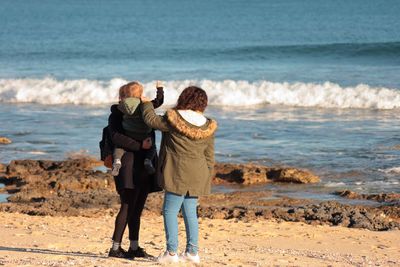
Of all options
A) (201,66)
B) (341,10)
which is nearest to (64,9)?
(341,10)

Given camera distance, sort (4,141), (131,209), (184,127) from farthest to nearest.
Answer: (4,141) → (131,209) → (184,127)

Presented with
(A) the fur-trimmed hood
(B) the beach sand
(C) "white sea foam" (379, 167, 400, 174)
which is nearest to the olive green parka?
(A) the fur-trimmed hood

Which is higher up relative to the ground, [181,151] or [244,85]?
[181,151]

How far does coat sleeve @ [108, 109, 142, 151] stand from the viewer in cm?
807

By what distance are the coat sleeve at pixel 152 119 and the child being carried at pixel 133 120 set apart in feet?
0.44

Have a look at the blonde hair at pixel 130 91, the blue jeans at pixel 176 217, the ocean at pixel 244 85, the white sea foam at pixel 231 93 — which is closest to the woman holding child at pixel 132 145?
the blonde hair at pixel 130 91

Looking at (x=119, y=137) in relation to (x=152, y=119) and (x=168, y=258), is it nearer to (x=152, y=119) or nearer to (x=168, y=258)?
(x=152, y=119)

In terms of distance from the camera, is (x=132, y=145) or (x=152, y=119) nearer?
(x=152, y=119)

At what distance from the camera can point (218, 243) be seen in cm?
1009

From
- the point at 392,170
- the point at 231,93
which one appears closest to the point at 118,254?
the point at 392,170

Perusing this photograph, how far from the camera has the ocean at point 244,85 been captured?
1677 cm

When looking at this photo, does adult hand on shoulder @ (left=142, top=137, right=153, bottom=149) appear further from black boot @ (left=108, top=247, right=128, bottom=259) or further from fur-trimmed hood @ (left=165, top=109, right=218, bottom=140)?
black boot @ (left=108, top=247, right=128, bottom=259)

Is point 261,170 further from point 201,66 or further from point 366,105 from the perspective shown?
point 201,66

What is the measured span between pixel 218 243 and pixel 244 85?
63.1 ft
